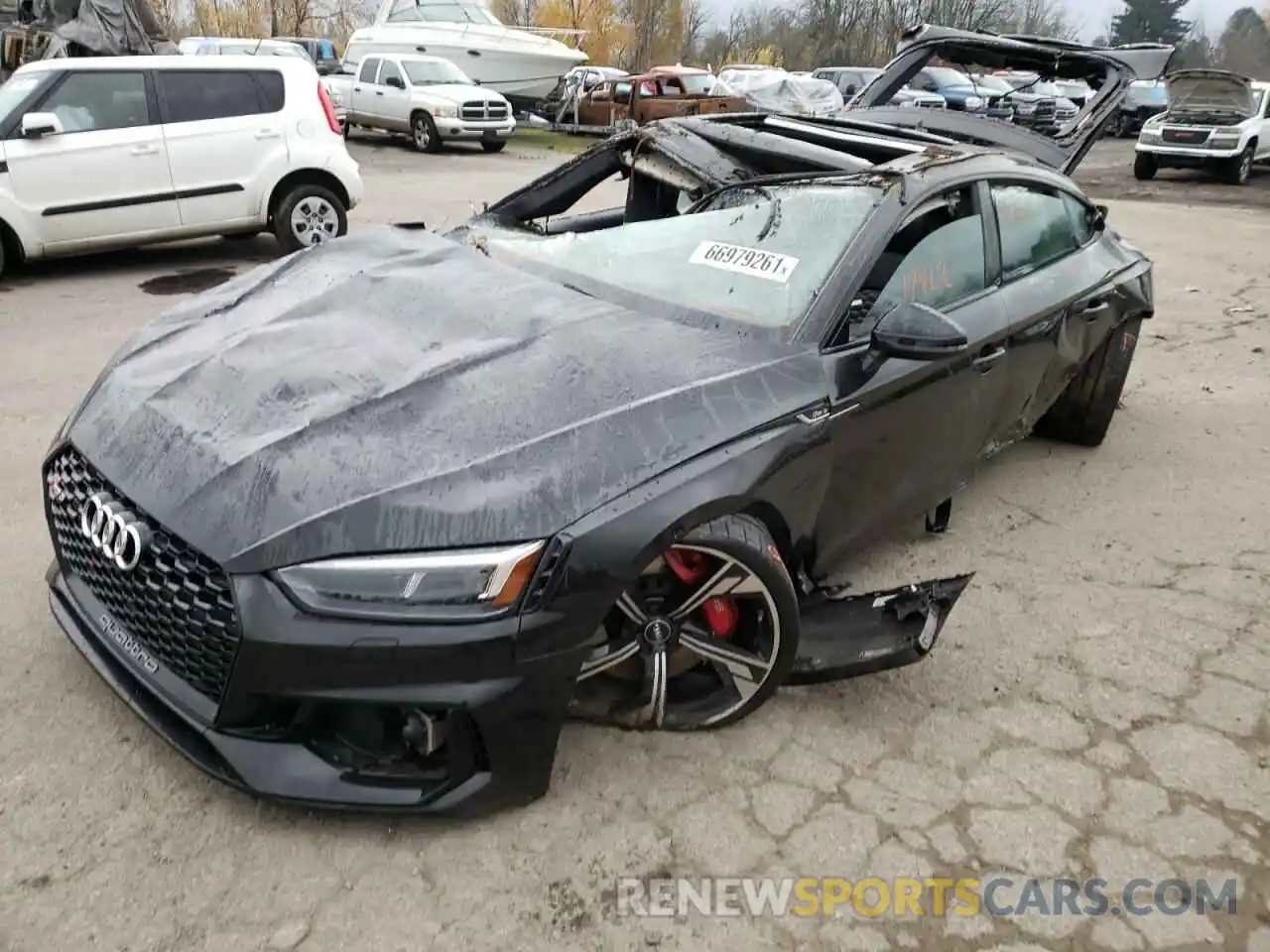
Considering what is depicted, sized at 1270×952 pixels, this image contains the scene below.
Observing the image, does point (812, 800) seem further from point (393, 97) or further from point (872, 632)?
point (393, 97)

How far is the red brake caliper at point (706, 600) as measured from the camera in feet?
8.29

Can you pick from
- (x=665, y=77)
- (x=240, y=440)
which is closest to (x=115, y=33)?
(x=665, y=77)

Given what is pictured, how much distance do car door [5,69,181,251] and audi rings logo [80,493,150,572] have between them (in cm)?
590

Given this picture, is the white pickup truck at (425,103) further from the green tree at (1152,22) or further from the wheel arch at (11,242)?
the green tree at (1152,22)

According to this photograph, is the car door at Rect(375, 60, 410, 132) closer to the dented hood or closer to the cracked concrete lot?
the dented hood

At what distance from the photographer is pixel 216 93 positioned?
25.8 feet

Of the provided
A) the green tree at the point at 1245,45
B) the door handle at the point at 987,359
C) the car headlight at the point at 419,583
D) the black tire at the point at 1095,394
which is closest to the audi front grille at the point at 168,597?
the car headlight at the point at 419,583

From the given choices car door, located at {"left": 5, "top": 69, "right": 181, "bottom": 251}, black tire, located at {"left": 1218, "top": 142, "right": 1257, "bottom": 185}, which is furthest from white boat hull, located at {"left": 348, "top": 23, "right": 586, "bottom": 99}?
car door, located at {"left": 5, "top": 69, "right": 181, "bottom": 251}

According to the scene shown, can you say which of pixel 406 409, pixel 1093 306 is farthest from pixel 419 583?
pixel 1093 306

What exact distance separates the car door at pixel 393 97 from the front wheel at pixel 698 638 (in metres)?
17.9

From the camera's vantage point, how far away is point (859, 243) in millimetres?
3037

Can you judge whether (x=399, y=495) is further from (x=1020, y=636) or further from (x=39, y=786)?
(x=1020, y=636)

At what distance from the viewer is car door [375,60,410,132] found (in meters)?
18.6

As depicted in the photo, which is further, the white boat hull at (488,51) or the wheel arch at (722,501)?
the white boat hull at (488,51)
